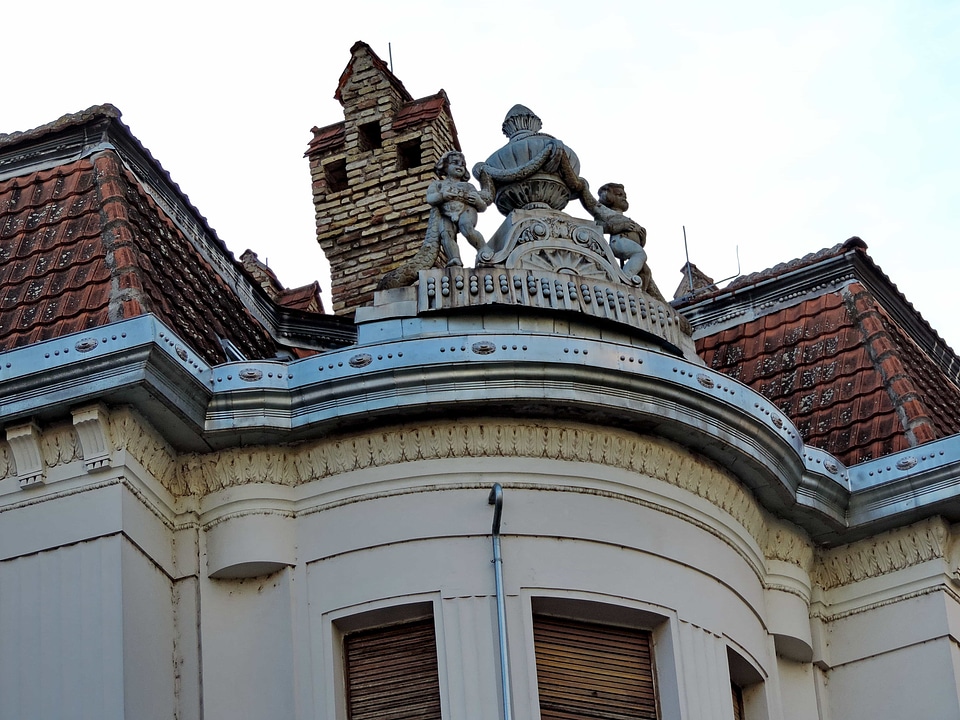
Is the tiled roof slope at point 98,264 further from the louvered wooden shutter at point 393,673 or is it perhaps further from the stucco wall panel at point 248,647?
the louvered wooden shutter at point 393,673

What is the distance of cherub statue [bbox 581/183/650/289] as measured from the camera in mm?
19906

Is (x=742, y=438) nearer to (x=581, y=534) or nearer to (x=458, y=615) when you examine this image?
(x=581, y=534)

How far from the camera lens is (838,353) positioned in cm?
2242

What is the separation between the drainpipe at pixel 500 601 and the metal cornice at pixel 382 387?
0.82m

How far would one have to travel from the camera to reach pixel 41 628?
17078 millimetres

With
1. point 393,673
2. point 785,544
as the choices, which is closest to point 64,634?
point 393,673

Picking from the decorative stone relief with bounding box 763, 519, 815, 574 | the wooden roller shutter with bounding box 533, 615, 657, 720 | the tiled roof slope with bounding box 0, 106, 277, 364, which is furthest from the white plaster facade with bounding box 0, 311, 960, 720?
the tiled roof slope with bounding box 0, 106, 277, 364

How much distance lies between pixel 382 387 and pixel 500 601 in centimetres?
188

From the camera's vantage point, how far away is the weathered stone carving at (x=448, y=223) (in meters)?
19.2

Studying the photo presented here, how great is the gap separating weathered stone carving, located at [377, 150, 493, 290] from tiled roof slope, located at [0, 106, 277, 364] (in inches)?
74.4

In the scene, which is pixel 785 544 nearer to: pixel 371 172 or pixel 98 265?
pixel 98 265

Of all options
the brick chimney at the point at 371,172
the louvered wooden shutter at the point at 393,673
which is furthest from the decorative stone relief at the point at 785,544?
the brick chimney at the point at 371,172

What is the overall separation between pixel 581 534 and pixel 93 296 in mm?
4317

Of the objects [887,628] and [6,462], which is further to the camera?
[887,628]
